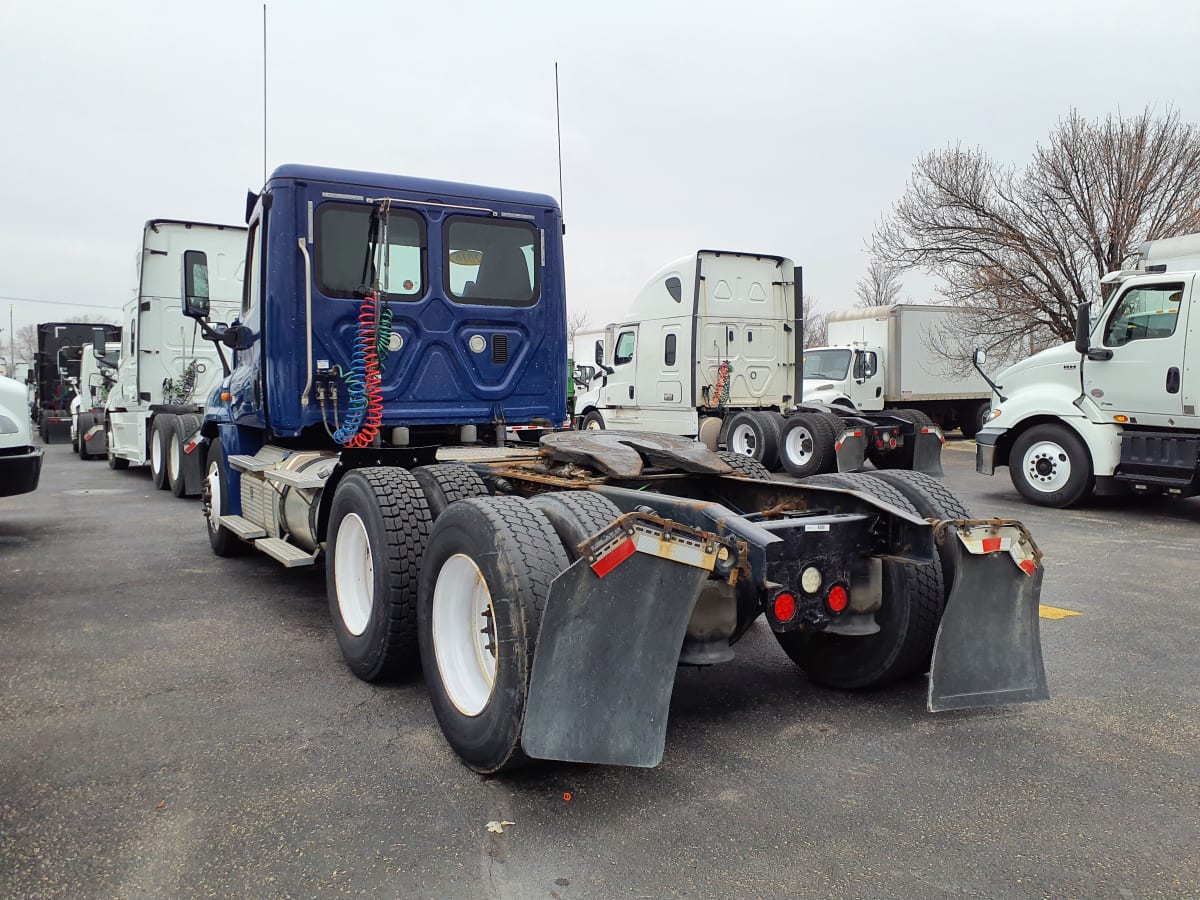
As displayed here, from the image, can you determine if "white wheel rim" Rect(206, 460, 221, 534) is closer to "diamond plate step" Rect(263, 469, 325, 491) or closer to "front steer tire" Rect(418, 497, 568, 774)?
"diamond plate step" Rect(263, 469, 325, 491)

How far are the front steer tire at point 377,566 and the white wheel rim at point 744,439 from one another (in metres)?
10.1

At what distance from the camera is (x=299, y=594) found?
242 inches

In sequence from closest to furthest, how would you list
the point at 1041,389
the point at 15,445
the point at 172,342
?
the point at 15,445 → the point at 1041,389 → the point at 172,342

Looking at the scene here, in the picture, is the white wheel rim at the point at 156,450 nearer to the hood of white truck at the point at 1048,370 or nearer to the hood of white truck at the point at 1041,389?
the hood of white truck at the point at 1041,389

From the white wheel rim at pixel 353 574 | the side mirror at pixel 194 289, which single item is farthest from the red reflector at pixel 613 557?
the side mirror at pixel 194 289

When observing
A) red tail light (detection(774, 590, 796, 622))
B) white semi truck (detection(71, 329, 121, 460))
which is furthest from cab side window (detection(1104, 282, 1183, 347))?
white semi truck (detection(71, 329, 121, 460))

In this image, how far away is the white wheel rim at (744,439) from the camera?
14.2 m

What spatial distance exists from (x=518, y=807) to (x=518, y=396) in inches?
145

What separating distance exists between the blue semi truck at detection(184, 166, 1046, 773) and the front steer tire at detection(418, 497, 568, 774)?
0.4 inches

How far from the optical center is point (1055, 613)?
18.4 ft

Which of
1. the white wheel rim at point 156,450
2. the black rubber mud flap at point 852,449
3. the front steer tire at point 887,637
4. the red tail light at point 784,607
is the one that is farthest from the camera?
the black rubber mud flap at point 852,449

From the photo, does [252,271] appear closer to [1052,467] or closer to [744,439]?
[1052,467]

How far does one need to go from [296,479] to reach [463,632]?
2.21 metres

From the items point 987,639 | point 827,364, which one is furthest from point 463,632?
point 827,364
